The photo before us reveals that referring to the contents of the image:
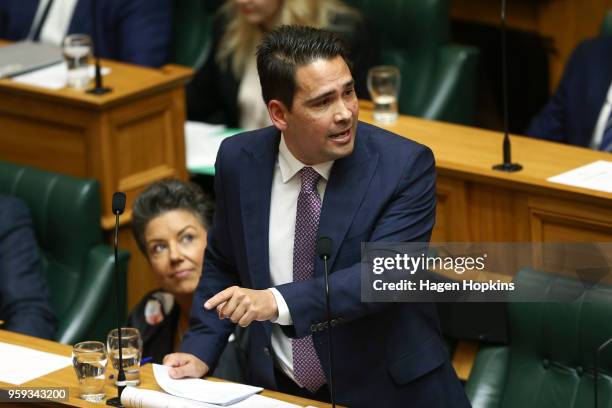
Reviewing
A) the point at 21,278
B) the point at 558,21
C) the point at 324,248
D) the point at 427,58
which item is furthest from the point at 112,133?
the point at 558,21

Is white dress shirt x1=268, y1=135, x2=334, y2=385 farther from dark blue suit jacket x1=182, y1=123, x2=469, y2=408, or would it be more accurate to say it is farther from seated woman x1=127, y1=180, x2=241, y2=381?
seated woman x1=127, y1=180, x2=241, y2=381

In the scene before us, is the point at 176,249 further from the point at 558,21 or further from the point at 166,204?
the point at 558,21

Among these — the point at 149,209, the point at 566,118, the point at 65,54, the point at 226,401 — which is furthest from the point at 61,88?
the point at 226,401

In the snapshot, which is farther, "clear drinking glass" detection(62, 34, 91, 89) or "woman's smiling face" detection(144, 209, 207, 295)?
"clear drinking glass" detection(62, 34, 91, 89)

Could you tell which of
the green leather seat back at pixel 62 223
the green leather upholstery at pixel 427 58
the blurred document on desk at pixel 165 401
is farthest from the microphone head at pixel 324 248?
the green leather upholstery at pixel 427 58

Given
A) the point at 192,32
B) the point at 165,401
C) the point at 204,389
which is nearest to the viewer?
the point at 165,401

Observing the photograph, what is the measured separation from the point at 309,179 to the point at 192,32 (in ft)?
9.33

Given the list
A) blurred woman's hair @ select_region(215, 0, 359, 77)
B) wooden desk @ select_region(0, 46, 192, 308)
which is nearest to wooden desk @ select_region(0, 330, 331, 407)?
wooden desk @ select_region(0, 46, 192, 308)

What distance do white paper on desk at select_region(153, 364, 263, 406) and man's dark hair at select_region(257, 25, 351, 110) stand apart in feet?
1.91

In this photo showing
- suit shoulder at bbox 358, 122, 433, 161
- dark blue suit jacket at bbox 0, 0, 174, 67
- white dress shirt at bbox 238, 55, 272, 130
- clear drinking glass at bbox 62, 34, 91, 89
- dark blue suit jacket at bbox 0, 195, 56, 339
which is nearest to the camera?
suit shoulder at bbox 358, 122, 433, 161

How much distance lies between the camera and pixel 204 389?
2.65 meters

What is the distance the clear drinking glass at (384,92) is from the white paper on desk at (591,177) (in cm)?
74

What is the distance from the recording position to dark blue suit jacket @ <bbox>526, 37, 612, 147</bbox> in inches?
158

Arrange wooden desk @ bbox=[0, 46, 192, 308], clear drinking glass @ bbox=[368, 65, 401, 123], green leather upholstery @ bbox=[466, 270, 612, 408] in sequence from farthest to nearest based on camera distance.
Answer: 1. wooden desk @ bbox=[0, 46, 192, 308]
2. clear drinking glass @ bbox=[368, 65, 401, 123]
3. green leather upholstery @ bbox=[466, 270, 612, 408]
